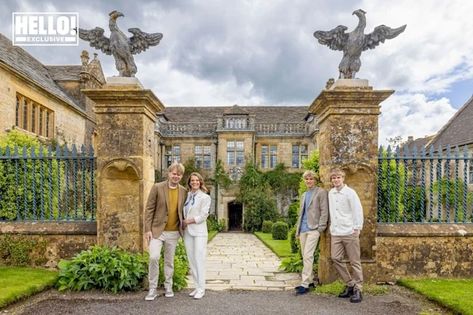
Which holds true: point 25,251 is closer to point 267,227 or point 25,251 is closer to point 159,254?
point 159,254

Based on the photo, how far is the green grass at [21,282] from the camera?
5109 mm

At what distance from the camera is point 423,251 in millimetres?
6230

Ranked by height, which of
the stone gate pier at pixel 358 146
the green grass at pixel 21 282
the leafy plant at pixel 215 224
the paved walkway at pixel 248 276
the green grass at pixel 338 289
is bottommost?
the leafy plant at pixel 215 224

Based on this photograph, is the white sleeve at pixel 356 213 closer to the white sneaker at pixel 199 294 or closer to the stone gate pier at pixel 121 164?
the white sneaker at pixel 199 294

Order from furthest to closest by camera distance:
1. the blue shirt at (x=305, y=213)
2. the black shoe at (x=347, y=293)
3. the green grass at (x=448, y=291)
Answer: the blue shirt at (x=305, y=213)
the black shoe at (x=347, y=293)
the green grass at (x=448, y=291)

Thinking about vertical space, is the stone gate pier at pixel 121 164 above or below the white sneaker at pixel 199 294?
above

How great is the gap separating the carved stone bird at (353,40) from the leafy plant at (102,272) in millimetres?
4355

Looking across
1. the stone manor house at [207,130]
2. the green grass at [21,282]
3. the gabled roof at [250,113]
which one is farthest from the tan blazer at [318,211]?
the gabled roof at [250,113]

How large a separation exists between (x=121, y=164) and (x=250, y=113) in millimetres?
25805

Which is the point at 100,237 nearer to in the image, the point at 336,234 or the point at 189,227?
the point at 189,227

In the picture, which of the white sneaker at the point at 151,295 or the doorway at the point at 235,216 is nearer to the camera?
the white sneaker at the point at 151,295

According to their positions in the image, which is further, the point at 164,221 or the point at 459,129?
the point at 459,129

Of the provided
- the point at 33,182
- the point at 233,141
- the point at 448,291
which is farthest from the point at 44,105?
the point at 448,291

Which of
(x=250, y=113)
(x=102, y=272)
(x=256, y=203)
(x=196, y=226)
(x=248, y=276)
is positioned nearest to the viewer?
(x=196, y=226)
